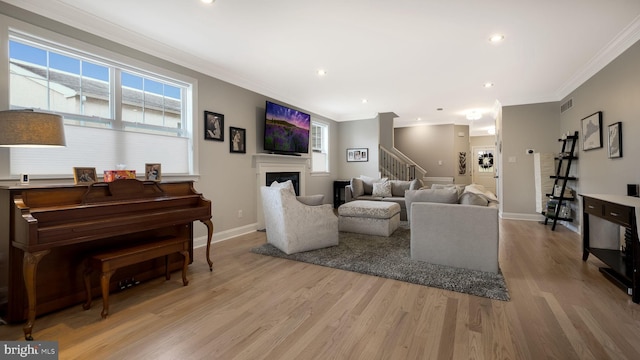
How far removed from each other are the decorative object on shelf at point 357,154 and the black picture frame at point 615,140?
185 inches

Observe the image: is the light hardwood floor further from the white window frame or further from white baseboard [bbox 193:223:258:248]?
the white window frame

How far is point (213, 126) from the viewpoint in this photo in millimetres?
4086

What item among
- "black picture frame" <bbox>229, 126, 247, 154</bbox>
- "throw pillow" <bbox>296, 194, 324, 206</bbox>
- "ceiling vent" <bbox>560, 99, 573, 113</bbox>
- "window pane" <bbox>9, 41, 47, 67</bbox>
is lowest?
"throw pillow" <bbox>296, 194, 324, 206</bbox>

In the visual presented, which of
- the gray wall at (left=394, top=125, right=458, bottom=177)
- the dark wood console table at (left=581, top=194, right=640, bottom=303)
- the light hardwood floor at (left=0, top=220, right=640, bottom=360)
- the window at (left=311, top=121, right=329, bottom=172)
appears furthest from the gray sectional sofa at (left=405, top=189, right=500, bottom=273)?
the gray wall at (left=394, top=125, right=458, bottom=177)

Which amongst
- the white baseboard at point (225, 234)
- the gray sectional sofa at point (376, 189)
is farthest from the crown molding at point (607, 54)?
the white baseboard at point (225, 234)

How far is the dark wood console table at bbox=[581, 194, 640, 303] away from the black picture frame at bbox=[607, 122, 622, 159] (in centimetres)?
84

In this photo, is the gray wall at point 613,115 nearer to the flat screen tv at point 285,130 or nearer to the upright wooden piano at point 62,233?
the flat screen tv at point 285,130

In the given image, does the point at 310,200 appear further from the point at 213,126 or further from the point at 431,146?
the point at 431,146

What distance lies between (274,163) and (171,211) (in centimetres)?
273

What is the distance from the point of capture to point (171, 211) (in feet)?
8.68

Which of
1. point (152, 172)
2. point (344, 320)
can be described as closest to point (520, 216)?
point (344, 320)

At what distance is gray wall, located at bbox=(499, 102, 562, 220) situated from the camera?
5.52 metres

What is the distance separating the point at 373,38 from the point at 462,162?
790 cm

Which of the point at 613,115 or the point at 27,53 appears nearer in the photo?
the point at 27,53
